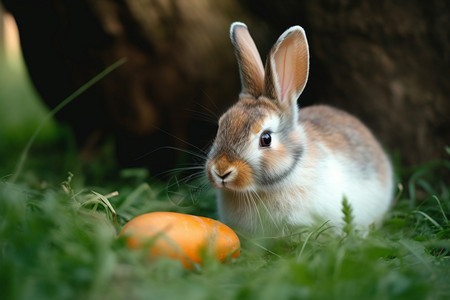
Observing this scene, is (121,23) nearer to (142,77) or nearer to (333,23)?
(142,77)

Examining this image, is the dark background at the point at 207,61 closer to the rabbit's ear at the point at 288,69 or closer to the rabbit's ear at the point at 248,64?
the rabbit's ear at the point at 248,64

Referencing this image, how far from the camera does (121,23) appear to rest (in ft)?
16.3

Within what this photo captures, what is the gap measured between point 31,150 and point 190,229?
483 centimetres

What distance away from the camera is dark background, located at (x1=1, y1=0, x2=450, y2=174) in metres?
4.71

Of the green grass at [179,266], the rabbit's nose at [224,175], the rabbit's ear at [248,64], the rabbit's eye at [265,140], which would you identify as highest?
the rabbit's ear at [248,64]

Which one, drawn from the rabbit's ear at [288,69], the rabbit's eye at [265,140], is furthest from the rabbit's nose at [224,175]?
Result: the rabbit's ear at [288,69]

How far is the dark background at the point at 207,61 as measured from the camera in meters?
4.71

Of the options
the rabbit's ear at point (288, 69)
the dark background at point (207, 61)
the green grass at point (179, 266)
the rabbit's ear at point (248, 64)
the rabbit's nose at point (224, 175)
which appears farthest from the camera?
the dark background at point (207, 61)

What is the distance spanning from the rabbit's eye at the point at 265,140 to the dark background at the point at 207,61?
1.59 m

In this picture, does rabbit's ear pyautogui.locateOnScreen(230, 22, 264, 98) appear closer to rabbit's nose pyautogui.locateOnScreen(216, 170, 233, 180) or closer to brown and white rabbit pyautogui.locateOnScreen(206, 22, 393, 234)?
brown and white rabbit pyautogui.locateOnScreen(206, 22, 393, 234)

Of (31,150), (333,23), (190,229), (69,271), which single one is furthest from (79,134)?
(69,271)

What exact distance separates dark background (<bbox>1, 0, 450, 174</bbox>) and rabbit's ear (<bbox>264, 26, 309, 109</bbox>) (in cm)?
137

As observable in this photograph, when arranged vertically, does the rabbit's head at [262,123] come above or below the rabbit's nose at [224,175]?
above

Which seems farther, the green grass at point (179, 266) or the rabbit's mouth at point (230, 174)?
the rabbit's mouth at point (230, 174)
